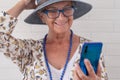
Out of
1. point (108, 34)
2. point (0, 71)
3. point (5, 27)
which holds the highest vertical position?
point (5, 27)

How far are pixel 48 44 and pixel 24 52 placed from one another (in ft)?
0.35

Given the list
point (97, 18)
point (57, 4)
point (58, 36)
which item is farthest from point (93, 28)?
point (57, 4)

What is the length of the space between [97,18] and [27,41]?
Answer: 400mm

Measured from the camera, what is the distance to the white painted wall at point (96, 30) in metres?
1.49

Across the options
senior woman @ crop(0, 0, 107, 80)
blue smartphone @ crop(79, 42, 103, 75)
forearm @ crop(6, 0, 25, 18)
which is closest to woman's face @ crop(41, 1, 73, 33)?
senior woman @ crop(0, 0, 107, 80)

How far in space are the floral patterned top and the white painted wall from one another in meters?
0.23

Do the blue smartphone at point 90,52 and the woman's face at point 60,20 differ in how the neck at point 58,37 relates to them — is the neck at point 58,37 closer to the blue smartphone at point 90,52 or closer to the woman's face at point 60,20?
the woman's face at point 60,20

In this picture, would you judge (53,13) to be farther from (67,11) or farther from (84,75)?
(84,75)

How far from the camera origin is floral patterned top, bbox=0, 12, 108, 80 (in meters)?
1.19

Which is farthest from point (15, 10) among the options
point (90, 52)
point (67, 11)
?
point (90, 52)

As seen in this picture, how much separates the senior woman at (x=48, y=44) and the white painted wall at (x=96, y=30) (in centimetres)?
19

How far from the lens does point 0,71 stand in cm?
151

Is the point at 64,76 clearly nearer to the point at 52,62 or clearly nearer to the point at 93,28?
the point at 52,62

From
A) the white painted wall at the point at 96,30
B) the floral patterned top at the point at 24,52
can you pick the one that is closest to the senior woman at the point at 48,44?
the floral patterned top at the point at 24,52
